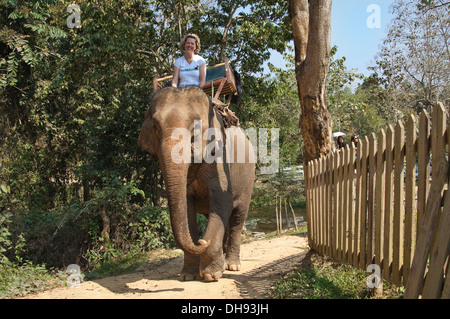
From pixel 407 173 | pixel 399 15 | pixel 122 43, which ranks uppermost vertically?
pixel 399 15

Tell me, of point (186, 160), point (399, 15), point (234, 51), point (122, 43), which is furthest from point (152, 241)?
point (399, 15)

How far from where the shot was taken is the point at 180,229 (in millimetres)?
4898

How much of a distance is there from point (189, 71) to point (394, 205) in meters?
3.78

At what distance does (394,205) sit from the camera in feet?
13.1

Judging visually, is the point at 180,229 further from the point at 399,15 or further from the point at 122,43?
the point at 399,15

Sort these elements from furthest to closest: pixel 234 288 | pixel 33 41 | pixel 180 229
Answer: pixel 33 41
pixel 234 288
pixel 180 229

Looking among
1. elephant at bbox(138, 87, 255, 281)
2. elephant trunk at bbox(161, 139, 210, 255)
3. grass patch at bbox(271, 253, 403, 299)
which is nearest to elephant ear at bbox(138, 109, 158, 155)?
elephant at bbox(138, 87, 255, 281)

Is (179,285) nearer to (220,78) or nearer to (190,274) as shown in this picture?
(190,274)

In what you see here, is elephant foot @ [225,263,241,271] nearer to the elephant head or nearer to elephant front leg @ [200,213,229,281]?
elephant front leg @ [200,213,229,281]

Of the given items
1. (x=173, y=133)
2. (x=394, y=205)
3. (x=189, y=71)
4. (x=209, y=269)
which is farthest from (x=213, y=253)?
(x=189, y=71)

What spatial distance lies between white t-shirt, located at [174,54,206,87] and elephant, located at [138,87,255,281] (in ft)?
2.20

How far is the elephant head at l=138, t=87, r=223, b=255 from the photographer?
16.2 feet

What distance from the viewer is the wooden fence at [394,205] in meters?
3.15

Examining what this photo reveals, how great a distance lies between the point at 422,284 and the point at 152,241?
26.0 feet
